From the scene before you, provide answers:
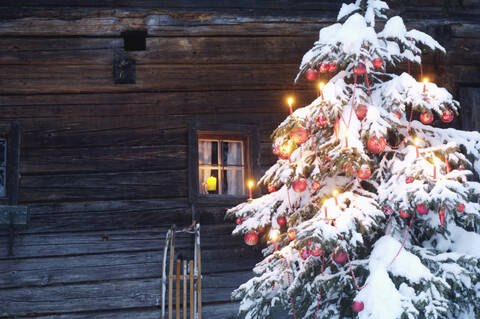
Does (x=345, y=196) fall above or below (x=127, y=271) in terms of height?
above

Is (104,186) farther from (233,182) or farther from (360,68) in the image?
(360,68)

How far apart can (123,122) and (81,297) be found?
204cm

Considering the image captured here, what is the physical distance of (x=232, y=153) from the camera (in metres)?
7.12

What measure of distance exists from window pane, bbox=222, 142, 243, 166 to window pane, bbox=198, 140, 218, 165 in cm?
11

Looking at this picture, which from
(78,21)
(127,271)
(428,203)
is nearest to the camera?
(428,203)

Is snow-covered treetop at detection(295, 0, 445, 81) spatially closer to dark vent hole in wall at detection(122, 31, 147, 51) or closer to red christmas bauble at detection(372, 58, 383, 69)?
red christmas bauble at detection(372, 58, 383, 69)

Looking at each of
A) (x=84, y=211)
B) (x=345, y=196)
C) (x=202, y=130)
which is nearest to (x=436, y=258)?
(x=345, y=196)

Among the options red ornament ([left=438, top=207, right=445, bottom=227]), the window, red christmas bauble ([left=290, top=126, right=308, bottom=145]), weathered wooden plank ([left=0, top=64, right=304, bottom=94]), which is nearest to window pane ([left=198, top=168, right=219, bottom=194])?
the window

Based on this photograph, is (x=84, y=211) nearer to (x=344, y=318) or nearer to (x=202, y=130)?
(x=202, y=130)

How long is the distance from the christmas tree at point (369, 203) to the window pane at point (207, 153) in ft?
4.88

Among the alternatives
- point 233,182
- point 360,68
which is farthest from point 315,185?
point 233,182

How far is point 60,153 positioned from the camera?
6594mm

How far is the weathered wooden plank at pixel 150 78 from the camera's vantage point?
673 cm

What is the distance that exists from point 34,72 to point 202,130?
2090 millimetres
